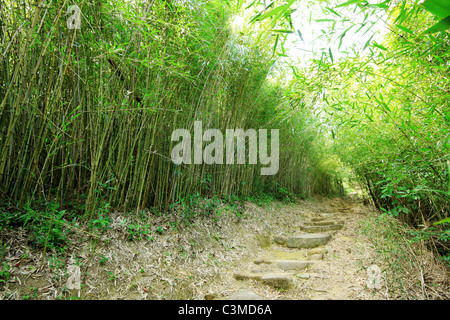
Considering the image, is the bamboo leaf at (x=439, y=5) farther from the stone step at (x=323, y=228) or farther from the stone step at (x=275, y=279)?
the stone step at (x=323, y=228)

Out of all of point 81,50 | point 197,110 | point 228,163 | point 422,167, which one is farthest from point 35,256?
point 422,167

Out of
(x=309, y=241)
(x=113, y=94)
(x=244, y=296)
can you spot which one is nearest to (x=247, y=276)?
(x=244, y=296)

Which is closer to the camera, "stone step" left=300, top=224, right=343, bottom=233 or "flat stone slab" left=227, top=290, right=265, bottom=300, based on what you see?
"flat stone slab" left=227, top=290, right=265, bottom=300

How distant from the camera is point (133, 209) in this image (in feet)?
6.83

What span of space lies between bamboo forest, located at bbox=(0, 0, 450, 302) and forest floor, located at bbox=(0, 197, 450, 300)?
11 mm

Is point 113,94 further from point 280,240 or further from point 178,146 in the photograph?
point 280,240

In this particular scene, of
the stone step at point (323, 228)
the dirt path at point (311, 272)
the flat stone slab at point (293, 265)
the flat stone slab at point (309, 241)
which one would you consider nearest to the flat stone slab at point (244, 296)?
the dirt path at point (311, 272)

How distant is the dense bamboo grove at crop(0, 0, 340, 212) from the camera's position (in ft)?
4.71

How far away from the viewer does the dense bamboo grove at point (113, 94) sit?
1436 millimetres

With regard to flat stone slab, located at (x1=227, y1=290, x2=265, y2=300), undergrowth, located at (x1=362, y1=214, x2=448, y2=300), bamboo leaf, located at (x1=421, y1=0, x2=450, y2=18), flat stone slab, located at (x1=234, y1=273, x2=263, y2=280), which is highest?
bamboo leaf, located at (x1=421, y1=0, x2=450, y2=18)

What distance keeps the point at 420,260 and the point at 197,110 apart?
2420mm

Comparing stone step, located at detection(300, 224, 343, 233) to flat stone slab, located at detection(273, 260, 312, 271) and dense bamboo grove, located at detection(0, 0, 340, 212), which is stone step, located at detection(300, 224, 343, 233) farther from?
dense bamboo grove, located at detection(0, 0, 340, 212)

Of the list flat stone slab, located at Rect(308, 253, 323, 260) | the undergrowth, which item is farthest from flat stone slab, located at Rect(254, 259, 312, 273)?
the undergrowth

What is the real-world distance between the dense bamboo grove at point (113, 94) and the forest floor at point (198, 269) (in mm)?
357
